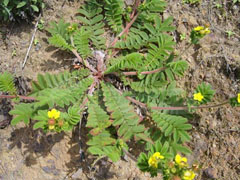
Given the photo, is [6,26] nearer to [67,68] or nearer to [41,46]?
[41,46]

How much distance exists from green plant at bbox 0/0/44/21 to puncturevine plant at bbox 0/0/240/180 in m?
0.38

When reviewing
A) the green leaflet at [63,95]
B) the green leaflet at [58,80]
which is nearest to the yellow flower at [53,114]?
the green leaflet at [63,95]

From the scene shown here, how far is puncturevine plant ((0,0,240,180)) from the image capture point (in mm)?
2977

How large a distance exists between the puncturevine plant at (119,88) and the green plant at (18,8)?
0.38 meters

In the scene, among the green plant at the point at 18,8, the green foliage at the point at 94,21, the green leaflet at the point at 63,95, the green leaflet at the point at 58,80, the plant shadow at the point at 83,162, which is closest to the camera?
the green leaflet at the point at 63,95

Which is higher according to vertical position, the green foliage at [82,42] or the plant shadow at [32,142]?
the green foliage at [82,42]

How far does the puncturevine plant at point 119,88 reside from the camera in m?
2.98

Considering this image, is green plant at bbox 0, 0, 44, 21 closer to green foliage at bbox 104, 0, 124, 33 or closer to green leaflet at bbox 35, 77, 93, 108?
green foliage at bbox 104, 0, 124, 33

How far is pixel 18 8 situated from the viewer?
146 inches

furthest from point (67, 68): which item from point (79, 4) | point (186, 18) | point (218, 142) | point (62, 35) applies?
point (218, 142)

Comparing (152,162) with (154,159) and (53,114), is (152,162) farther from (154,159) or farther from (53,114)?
(53,114)

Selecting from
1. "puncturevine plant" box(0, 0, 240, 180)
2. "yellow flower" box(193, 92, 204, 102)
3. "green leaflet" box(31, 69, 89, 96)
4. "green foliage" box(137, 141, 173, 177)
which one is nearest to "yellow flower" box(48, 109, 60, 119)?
"puncturevine plant" box(0, 0, 240, 180)

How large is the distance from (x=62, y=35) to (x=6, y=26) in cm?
103

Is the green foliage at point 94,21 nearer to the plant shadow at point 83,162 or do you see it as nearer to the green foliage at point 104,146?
the plant shadow at point 83,162
